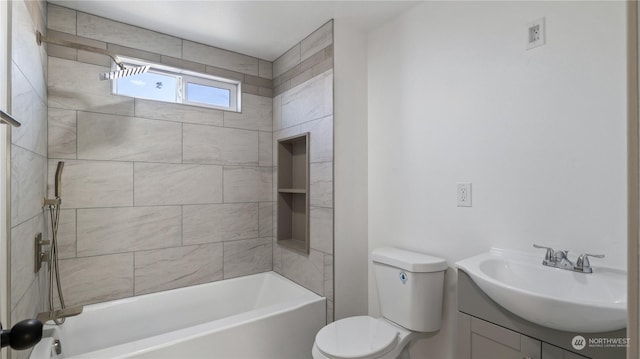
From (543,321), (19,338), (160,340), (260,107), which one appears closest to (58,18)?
(260,107)

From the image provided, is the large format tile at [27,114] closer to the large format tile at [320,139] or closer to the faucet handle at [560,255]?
the large format tile at [320,139]

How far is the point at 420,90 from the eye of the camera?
6.50 feet

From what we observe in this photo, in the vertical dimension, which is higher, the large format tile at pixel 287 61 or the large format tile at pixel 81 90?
the large format tile at pixel 287 61

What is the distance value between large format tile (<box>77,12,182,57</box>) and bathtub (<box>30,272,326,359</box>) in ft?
6.08

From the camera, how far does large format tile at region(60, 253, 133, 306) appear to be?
2.07m

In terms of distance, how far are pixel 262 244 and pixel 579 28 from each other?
2.58 metres

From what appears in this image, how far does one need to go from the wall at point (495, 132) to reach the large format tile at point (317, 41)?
34cm

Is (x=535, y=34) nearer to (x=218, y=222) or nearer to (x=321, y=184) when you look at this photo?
(x=321, y=184)

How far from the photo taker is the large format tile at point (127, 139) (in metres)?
2.13

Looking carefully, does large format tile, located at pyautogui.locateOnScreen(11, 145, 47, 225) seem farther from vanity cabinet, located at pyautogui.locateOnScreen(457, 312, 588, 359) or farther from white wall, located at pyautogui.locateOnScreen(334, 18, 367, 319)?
vanity cabinet, located at pyautogui.locateOnScreen(457, 312, 588, 359)

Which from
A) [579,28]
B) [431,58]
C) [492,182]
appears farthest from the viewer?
[431,58]

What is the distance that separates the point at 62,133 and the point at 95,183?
374mm

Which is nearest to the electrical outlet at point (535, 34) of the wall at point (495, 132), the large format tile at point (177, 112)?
the wall at point (495, 132)

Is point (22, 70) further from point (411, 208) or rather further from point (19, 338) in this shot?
point (411, 208)
